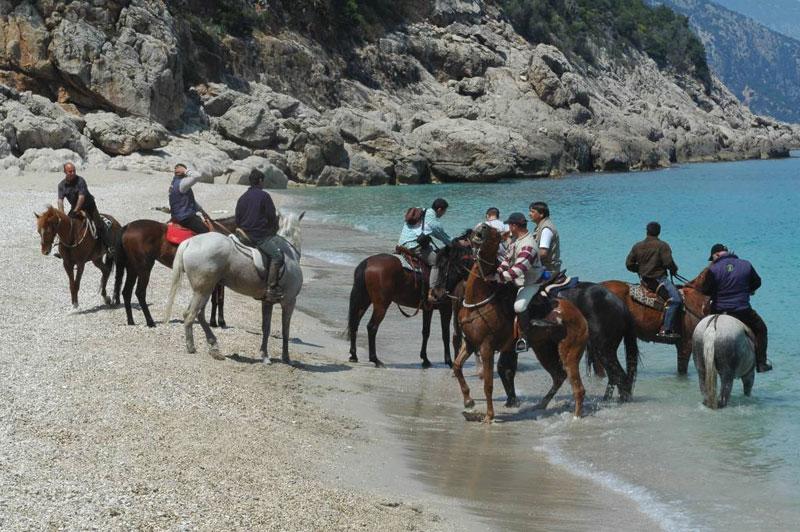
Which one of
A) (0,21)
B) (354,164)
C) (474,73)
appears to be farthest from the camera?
(474,73)

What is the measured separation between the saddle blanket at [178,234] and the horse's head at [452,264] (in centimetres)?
382

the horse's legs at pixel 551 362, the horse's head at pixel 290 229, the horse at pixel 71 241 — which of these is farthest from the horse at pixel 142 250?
Result: the horse's legs at pixel 551 362

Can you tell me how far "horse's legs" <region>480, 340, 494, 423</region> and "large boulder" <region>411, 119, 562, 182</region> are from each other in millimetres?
52411

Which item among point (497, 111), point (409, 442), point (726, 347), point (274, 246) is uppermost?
point (497, 111)

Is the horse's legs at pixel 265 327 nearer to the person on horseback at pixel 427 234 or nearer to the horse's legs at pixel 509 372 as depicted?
the person on horseback at pixel 427 234

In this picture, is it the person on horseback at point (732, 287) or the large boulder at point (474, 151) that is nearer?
the person on horseback at point (732, 287)

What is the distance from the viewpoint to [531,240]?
34.5 ft

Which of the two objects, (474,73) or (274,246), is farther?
(474,73)

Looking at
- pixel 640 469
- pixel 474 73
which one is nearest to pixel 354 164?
pixel 474 73

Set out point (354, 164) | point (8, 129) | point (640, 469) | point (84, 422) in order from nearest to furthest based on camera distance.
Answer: point (84, 422)
point (640, 469)
point (8, 129)
point (354, 164)

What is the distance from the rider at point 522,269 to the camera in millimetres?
10320

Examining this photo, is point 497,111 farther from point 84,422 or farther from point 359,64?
point 84,422

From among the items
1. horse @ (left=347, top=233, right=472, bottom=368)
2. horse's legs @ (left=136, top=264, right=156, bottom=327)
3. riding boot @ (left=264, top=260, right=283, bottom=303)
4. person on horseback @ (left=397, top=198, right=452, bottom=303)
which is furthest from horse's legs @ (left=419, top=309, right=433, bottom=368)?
horse's legs @ (left=136, top=264, right=156, bottom=327)

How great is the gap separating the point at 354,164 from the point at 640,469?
51.9m
